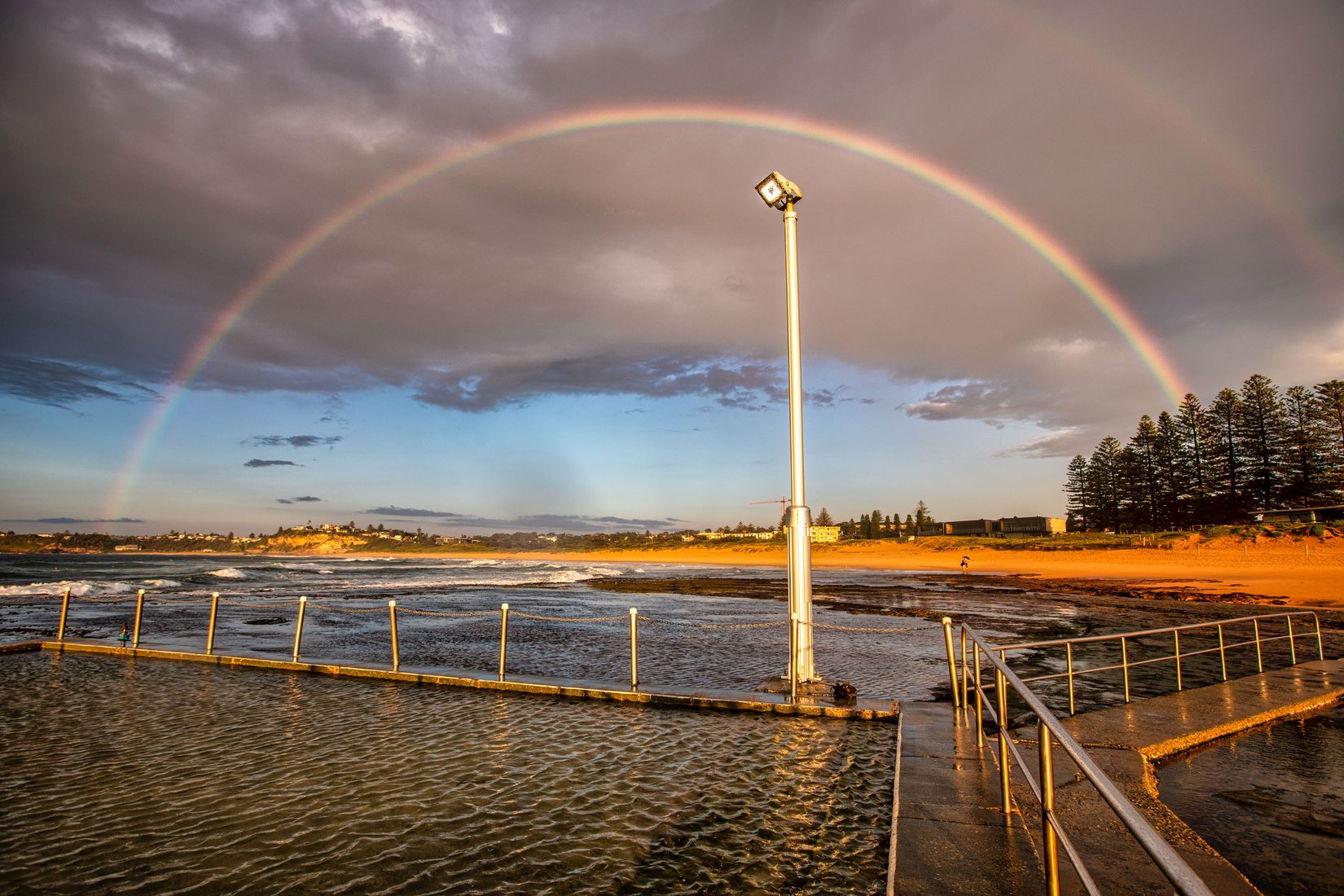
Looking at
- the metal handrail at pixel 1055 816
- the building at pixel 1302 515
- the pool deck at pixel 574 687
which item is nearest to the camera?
the metal handrail at pixel 1055 816

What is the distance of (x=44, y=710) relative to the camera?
936 centimetres

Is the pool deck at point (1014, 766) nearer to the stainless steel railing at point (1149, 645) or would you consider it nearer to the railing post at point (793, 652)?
the railing post at point (793, 652)

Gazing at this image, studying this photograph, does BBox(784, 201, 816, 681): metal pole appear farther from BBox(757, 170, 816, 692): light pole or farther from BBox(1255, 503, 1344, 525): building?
BBox(1255, 503, 1344, 525): building

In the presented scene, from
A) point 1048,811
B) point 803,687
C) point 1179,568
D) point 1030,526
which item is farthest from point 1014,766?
point 1030,526

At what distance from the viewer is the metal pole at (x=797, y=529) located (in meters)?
9.54

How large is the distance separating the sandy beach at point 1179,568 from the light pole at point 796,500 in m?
26.5

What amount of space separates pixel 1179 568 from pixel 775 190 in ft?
162

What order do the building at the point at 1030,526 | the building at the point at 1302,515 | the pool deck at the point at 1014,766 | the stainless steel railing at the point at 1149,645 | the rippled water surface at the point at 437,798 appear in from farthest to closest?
the building at the point at 1030,526
the building at the point at 1302,515
the stainless steel railing at the point at 1149,645
the rippled water surface at the point at 437,798
the pool deck at the point at 1014,766

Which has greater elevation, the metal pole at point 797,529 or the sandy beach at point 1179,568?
the metal pole at point 797,529

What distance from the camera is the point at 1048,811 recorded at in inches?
108

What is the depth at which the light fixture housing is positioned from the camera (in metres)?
10.4

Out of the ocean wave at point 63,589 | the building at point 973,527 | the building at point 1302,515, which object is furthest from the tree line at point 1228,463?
the ocean wave at point 63,589

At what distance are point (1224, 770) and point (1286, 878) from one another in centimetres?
232

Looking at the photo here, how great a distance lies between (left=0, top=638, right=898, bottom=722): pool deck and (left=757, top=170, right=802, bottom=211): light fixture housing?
7305 mm
